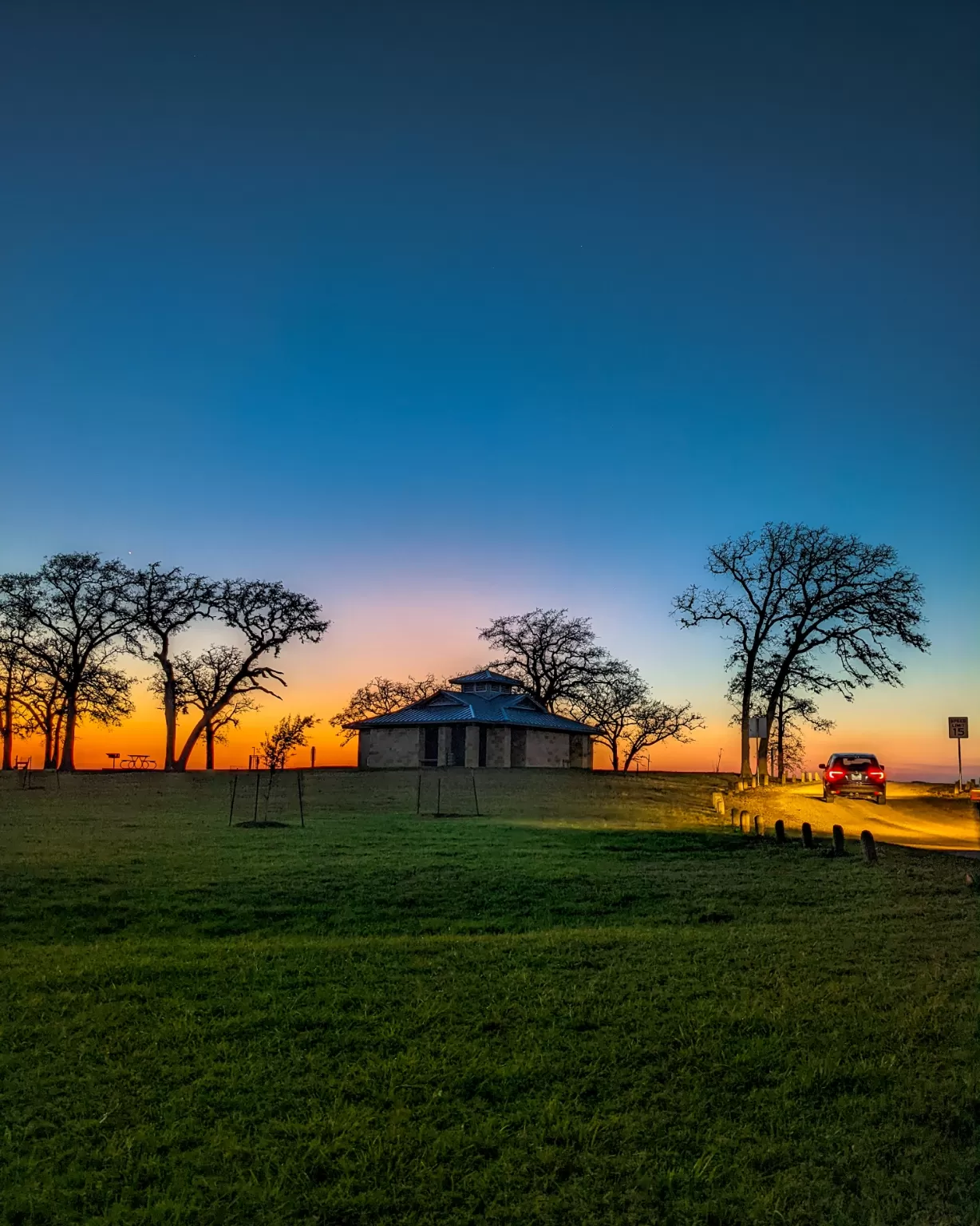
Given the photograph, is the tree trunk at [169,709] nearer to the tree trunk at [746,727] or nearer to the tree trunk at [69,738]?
the tree trunk at [69,738]

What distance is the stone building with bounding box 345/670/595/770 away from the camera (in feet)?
159

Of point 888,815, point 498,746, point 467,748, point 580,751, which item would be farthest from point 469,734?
point 888,815

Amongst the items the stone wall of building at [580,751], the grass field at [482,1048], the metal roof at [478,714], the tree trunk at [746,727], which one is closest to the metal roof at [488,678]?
the metal roof at [478,714]

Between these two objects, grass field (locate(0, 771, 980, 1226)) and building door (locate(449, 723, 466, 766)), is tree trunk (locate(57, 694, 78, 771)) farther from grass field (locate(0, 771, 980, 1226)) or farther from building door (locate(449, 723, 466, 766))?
grass field (locate(0, 771, 980, 1226))

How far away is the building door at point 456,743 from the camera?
160 ft

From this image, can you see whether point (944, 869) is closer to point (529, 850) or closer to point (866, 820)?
point (529, 850)

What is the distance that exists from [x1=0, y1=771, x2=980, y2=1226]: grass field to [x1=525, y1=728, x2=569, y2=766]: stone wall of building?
113ft

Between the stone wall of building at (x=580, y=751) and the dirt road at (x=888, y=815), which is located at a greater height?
the stone wall of building at (x=580, y=751)

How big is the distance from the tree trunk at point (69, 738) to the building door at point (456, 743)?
2035 centimetres

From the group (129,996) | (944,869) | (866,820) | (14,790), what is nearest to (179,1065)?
(129,996)

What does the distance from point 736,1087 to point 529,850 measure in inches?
493

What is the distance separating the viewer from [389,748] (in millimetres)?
50688

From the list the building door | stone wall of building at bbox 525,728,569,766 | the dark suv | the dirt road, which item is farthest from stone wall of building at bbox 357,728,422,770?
the dark suv

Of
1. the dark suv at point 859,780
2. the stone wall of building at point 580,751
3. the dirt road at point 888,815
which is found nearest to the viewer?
the dirt road at point 888,815
